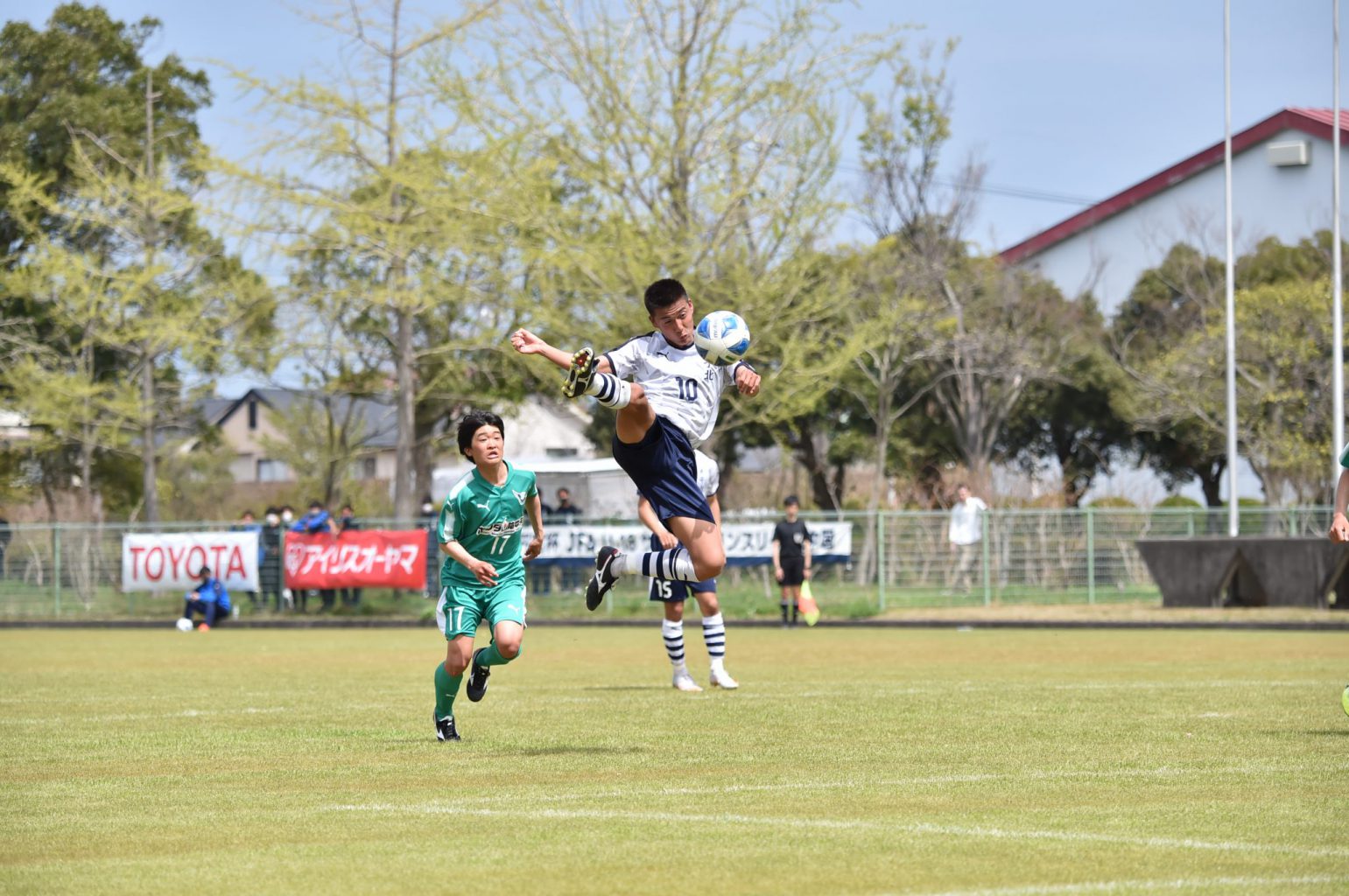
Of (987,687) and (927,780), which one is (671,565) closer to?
(927,780)

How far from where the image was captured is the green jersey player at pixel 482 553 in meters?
10.5

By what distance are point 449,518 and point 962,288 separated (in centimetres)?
3901

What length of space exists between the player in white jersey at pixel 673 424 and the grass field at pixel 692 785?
1175 mm

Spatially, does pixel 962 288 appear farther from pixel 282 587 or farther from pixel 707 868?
pixel 707 868

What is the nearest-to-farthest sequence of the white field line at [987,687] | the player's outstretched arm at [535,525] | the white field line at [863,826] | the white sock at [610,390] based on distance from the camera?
the white field line at [863,826] → the white sock at [610,390] → the player's outstretched arm at [535,525] → the white field line at [987,687]

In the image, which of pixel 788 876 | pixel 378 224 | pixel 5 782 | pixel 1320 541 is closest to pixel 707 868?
pixel 788 876

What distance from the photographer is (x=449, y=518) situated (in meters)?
10.6

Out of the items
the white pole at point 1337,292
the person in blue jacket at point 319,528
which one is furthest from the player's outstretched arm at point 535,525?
the person in blue jacket at point 319,528

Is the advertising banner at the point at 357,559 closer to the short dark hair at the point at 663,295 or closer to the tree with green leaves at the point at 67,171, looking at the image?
the tree with green leaves at the point at 67,171

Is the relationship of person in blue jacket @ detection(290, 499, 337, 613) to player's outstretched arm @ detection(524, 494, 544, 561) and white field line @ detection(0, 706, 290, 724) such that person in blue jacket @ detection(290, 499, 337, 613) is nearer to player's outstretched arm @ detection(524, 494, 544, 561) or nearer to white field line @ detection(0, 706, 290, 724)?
white field line @ detection(0, 706, 290, 724)

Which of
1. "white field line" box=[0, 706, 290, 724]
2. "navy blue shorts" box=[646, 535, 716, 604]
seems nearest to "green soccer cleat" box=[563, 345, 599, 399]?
"white field line" box=[0, 706, 290, 724]

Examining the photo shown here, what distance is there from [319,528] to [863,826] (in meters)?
28.3

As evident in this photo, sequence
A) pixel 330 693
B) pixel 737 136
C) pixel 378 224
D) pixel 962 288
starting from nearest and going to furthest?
pixel 330 693 < pixel 737 136 < pixel 378 224 < pixel 962 288

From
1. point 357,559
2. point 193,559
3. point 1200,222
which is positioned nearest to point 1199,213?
point 1200,222
